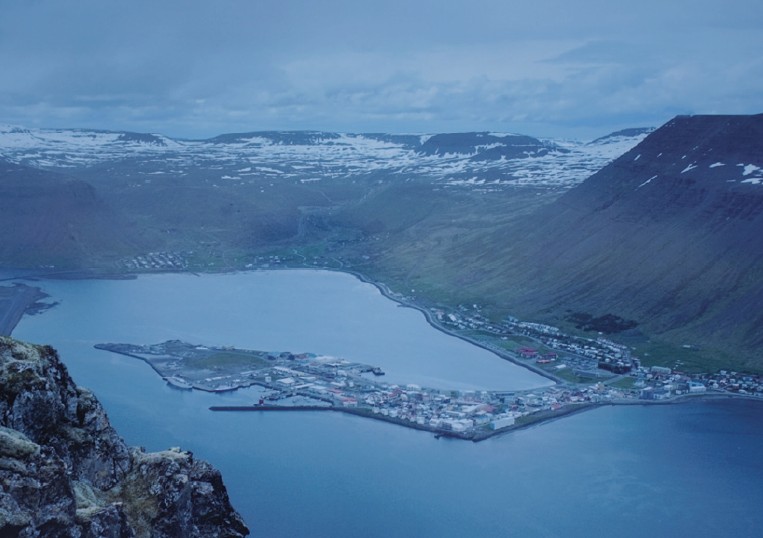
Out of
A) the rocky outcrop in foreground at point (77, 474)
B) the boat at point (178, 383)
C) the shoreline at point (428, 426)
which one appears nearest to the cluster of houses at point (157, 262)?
the shoreline at point (428, 426)

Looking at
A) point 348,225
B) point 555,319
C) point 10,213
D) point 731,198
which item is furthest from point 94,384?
point 348,225

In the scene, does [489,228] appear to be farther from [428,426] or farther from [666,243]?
[428,426]

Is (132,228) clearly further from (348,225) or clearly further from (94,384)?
(94,384)

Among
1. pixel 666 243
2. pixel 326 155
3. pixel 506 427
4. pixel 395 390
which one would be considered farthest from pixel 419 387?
pixel 326 155

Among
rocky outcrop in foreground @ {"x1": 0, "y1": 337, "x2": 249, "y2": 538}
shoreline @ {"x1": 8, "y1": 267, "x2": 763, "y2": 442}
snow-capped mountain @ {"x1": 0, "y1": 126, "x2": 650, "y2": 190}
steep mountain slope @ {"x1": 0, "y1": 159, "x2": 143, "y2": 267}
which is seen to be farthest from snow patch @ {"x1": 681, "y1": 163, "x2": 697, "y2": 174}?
rocky outcrop in foreground @ {"x1": 0, "y1": 337, "x2": 249, "y2": 538}

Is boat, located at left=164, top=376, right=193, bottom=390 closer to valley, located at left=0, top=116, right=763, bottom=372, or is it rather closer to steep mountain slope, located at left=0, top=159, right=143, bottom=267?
valley, located at left=0, top=116, right=763, bottom=372

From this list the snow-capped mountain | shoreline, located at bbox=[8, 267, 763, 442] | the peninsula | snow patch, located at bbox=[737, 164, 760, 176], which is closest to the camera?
shoreline, located at bbox=[8, 267, 763, 442]
